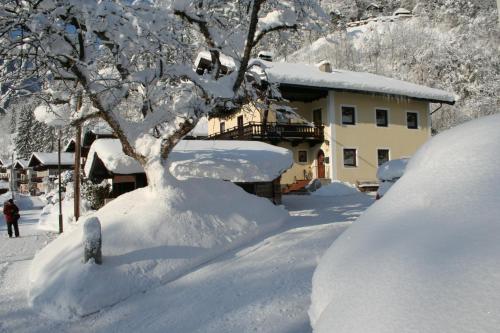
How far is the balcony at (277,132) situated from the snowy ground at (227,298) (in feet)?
53.3

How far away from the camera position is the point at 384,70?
49156 millimetres

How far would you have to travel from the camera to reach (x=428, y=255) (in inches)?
98.7

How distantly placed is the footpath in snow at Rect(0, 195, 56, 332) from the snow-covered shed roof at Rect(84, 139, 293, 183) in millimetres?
3407

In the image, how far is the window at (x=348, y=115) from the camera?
28720 millimetres

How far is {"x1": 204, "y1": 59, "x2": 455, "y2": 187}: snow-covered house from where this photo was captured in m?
26.9

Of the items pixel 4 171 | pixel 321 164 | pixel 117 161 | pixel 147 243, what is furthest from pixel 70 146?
pixel 4 171

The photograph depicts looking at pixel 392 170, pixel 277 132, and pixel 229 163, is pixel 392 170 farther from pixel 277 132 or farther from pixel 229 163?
pixel 277 132

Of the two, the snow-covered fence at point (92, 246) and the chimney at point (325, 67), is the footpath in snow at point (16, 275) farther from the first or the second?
the chimney at point (325, 67)

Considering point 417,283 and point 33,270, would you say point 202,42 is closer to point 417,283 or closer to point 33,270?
point 33,270

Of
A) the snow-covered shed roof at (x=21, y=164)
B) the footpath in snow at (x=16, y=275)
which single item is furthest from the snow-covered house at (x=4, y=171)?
the footpath in snow at (x=16, y=275)

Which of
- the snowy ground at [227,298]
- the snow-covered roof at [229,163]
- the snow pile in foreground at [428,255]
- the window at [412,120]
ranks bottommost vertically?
the snowy ground at [227,298]

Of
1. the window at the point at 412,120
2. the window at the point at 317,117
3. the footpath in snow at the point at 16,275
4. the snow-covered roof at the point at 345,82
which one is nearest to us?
the footpath in snow at the point at 16,275

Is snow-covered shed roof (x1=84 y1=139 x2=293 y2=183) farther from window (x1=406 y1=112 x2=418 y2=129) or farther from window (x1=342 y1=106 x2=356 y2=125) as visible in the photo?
window (x1=406 y1=112 x2=418 y2=129)

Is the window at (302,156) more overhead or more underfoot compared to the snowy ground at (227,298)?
more overhead
